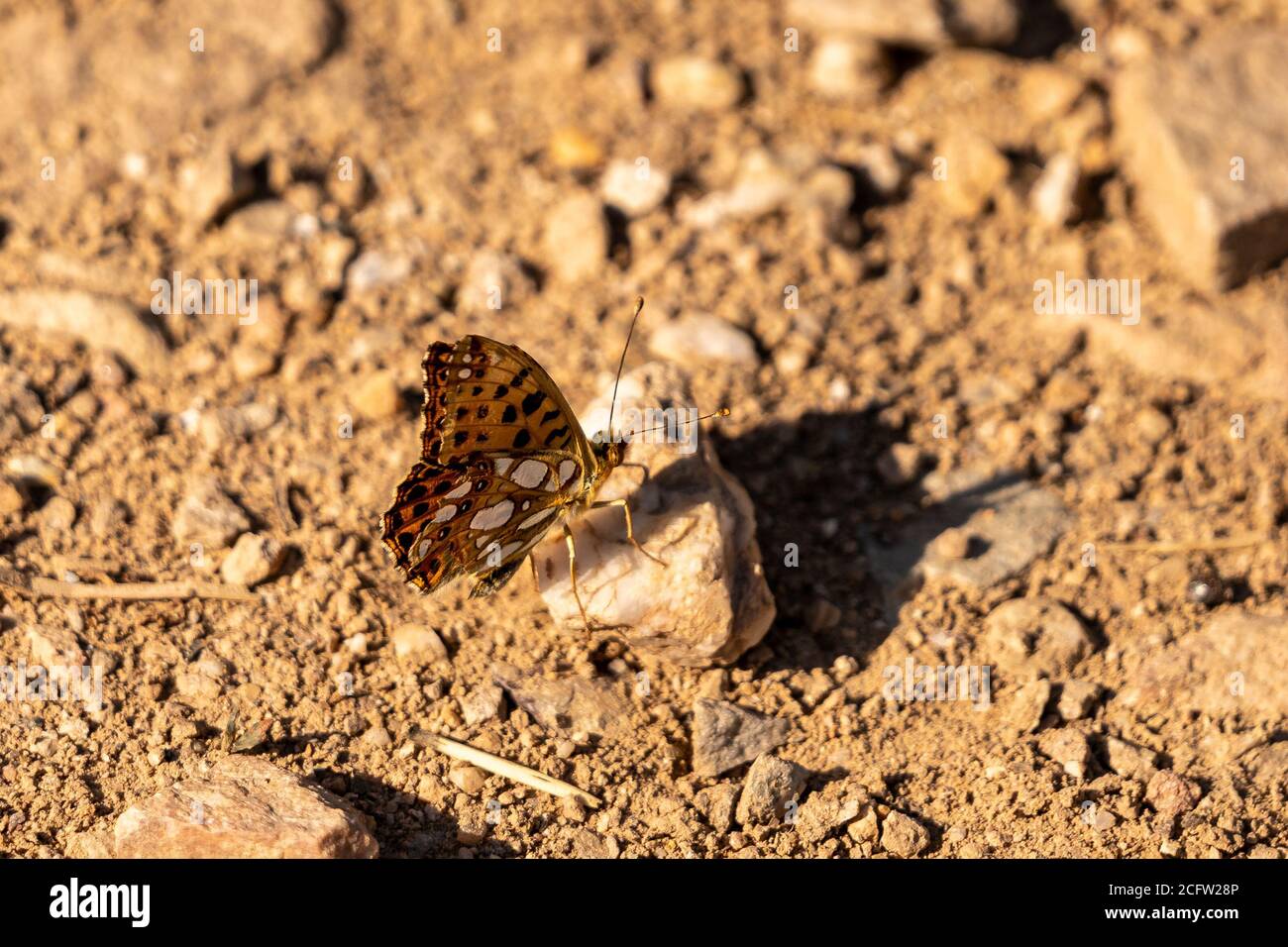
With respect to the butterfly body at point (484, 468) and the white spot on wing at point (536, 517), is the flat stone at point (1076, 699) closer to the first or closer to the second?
the butterfly body at point (484, 468)

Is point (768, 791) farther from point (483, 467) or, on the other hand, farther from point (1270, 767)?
point (1270, 767)

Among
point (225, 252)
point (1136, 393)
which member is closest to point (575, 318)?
point (225, 252)

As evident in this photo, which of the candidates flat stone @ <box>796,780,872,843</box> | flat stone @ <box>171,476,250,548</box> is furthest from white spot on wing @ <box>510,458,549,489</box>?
flat stone @ <box>796,780,872,843</box>

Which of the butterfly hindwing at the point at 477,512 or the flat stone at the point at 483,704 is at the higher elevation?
the butterfly hindwing at the point at 477,512

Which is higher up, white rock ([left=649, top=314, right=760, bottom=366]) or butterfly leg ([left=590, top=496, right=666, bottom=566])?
white rock ([left=649, top=314, right=760, bottom=366])

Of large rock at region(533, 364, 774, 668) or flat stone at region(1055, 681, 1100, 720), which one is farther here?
flat stone at region(1055, 681, 1100, 720)

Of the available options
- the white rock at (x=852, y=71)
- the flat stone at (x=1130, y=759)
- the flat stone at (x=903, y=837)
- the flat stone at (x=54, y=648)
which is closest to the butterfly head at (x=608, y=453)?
the flat stone at (x=903, y=837)

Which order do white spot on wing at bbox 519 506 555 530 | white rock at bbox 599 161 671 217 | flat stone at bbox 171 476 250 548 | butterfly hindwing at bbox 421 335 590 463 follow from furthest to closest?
1. white rock at bbox 599 161 671 217
2. flat stone at bbox 171 476 250 548
3. white spot on wing at bbox 519 506 555 530
4. butterfly hindwing at bbox 421 335 590 463

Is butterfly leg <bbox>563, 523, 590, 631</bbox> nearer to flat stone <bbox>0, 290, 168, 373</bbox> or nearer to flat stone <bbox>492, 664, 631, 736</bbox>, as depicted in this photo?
flat stone <bbox>492, 664, 631, 736</bbox>
